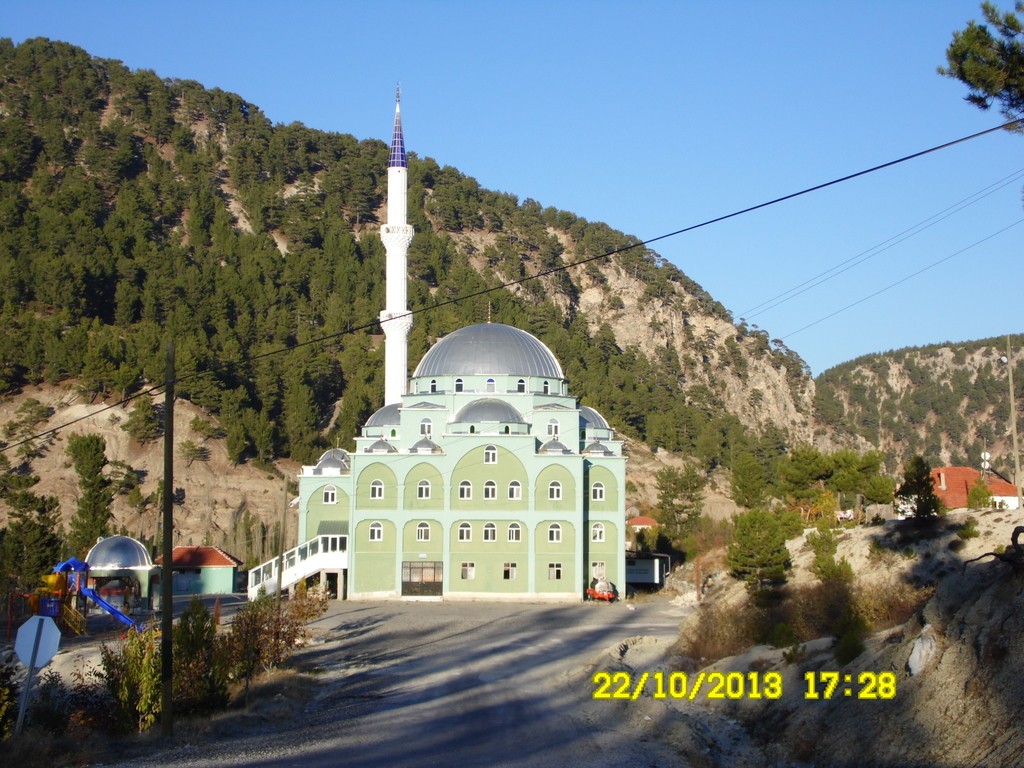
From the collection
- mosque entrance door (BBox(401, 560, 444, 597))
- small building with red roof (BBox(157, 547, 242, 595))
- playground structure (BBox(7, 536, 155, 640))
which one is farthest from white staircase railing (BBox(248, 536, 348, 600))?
playground structure (BBox(7, 536, 155, 640))

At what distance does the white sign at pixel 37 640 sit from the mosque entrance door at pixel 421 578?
2839 cm

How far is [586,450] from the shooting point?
47.3 meters

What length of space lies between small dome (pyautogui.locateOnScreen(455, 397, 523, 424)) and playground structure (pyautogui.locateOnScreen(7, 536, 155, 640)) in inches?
532

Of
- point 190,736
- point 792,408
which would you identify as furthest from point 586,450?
point 792,408

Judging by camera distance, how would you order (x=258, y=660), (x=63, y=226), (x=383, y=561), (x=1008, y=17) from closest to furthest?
(x=1008, y=17)
(x=258, y=660)
(x=383, y=561)
(x=63, y=226)

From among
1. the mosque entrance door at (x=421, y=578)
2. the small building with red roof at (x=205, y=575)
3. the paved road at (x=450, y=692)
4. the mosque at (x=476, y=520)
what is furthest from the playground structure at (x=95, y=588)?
the small building with red roof at (x=205, y=575)

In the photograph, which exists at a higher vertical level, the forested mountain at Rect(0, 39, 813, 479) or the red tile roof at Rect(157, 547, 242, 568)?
the forested mountain at Rect(0, 39, 813, 479)

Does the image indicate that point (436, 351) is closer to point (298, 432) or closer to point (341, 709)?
point (298, 432)

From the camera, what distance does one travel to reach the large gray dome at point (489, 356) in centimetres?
5009

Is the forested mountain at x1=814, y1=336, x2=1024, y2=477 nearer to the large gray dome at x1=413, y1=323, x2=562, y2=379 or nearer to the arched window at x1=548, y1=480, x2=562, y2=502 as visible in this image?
the large gray dome at x1=413, y1=323, x2=562, y2=379

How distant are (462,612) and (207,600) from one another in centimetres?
1179

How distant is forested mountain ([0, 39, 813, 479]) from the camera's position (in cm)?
7388

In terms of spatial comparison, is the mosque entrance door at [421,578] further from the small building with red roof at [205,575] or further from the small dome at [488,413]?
the small building with red roof at [205,575]

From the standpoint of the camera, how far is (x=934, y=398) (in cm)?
17688
